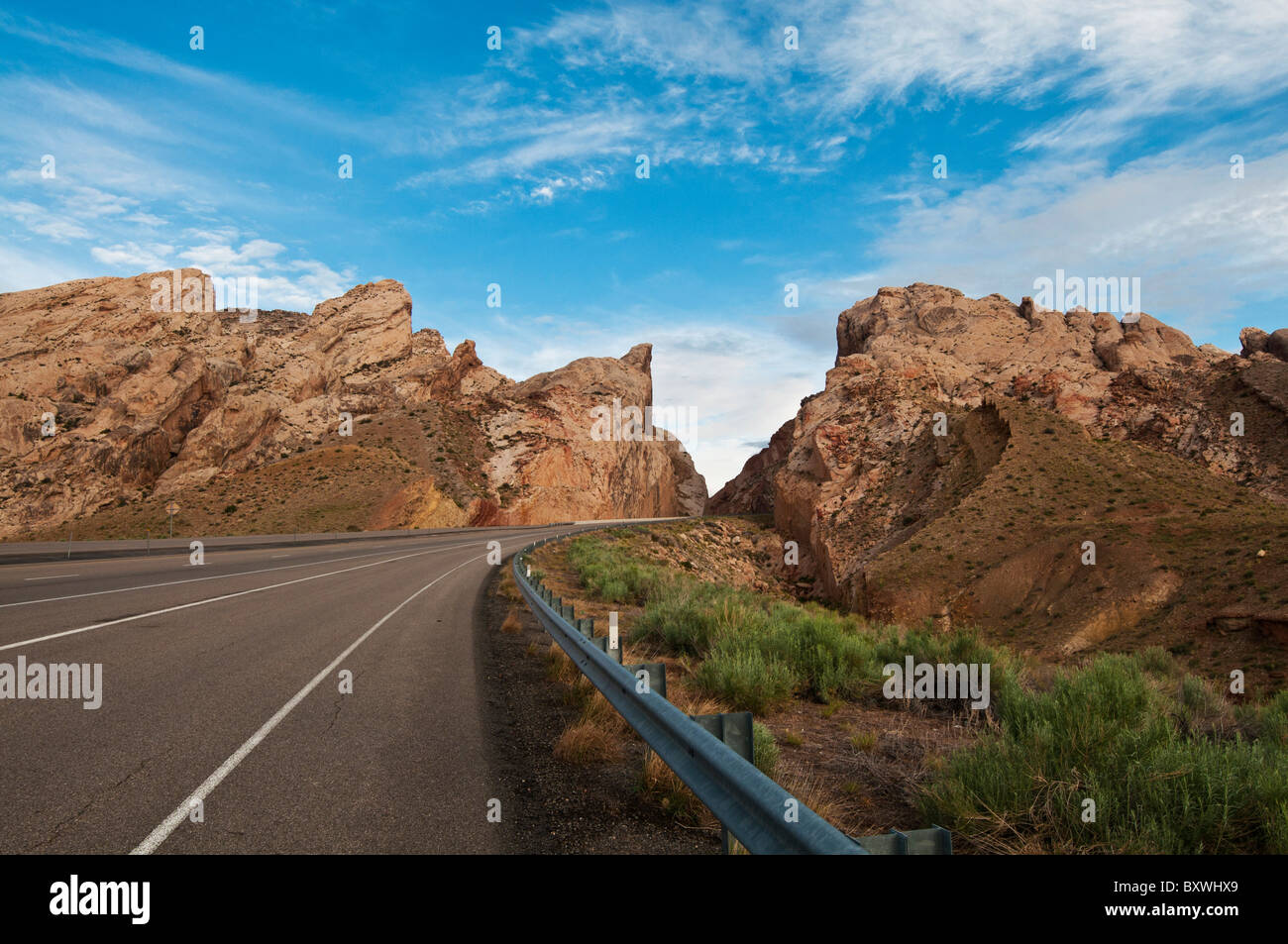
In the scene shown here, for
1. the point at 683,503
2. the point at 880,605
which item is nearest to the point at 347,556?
the point at 880,605

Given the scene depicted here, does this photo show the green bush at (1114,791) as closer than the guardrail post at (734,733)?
No

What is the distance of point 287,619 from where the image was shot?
1180 cm

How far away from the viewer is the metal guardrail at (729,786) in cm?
229

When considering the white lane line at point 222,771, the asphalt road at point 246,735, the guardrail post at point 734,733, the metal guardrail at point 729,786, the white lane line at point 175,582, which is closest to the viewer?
the metal guardrail at point 729,786

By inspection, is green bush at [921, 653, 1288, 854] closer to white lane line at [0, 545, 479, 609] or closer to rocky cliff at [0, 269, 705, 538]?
white lane line at [0, 545, 479, 609]

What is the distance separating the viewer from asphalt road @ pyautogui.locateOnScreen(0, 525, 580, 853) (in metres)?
3.76

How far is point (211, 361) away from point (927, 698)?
7765 cm

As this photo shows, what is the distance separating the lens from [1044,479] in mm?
40844

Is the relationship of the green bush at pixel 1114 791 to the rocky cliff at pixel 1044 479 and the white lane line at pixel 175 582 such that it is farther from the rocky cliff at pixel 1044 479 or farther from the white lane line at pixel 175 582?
the rocky cliff at pixel 1044 479

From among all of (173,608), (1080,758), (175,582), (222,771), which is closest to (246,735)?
(222,771)

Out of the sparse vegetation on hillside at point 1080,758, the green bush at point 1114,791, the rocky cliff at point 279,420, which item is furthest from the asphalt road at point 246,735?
the rocky cliff at point 279,420

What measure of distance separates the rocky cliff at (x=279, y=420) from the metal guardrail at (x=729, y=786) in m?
53.2

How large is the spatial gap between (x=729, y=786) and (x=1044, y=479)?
4517 centimetres
